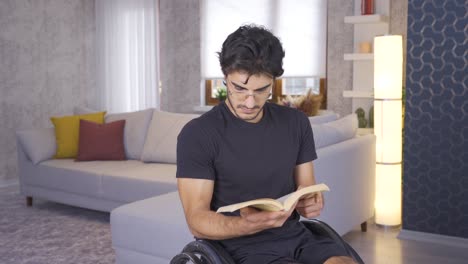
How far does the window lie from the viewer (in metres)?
5.89

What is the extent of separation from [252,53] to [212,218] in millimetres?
504

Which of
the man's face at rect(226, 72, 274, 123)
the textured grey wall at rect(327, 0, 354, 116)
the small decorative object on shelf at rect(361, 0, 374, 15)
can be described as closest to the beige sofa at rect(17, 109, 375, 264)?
the man's face at rect(226, 72, 274, 123)

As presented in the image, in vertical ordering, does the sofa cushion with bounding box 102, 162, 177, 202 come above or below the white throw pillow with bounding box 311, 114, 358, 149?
below

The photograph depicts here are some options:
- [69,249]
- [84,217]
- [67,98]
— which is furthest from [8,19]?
[69,249]

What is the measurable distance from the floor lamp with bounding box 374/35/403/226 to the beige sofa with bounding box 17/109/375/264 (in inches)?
3.1

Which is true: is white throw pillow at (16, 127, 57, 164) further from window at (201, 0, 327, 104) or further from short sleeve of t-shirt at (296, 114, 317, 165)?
short sleeve of t-shirt at (296, 114, 317, 165)

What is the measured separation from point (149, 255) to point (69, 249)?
1075 mm

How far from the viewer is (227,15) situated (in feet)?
21.4

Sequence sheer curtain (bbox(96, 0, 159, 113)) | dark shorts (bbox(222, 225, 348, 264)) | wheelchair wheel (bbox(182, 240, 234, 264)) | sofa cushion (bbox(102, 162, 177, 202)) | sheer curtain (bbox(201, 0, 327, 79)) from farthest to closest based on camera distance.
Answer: sheer curtain (bbox(96, 0, 159, 113)) < sheer curtain (bbox(201, 0, 327, 79)) < sofa cushion (bbox(102, 162, 177, 202)) < dark shorts (bbox(222, 225, 348, 264)) < wheelchair wheel (bbox(182, 240, 234, 264))

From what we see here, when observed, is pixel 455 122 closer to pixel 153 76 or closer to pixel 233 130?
pixel 233 130

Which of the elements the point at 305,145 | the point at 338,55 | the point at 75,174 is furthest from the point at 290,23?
the point at 305,145

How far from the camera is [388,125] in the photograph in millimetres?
3836

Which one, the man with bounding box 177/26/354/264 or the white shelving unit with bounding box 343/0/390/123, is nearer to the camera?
the man with bounding box 177/26/354/264

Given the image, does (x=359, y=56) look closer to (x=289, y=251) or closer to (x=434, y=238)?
(x=434, y=238)
